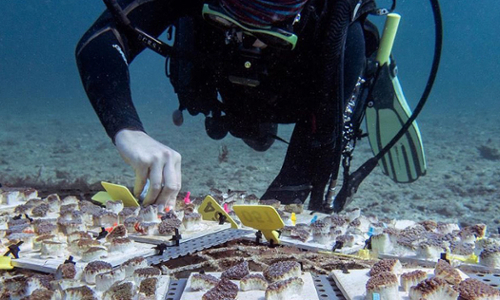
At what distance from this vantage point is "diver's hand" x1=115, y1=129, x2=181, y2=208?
2.11 m

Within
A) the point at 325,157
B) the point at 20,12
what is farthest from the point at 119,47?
the point at 20,12

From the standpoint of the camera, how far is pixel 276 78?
3.44 metres

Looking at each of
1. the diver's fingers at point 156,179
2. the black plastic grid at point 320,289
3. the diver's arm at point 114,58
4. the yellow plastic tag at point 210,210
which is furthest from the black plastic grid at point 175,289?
the diver's arm at point 114,58

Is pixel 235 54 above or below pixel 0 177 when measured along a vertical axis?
above

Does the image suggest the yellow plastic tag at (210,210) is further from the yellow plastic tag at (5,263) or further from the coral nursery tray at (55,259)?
the yellow plastic tag at (5,263)

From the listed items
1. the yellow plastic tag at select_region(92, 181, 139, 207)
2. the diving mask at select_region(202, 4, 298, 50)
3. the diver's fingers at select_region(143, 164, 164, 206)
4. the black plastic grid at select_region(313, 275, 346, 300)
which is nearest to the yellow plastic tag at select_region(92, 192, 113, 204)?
the yellow plastic tag at select_region(92, 181, 139, 207)

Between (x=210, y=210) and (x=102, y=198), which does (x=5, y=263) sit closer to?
(x=210, y=210)

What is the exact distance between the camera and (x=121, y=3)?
3018 millimetres

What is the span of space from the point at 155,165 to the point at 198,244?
1.65 feet

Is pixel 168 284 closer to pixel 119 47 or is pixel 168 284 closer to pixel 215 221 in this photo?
pixel 215 221

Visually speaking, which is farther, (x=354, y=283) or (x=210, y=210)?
(x=210, y=210)

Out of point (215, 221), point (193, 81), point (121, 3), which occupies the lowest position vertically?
point (215, 221)

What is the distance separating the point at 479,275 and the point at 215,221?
143 cm

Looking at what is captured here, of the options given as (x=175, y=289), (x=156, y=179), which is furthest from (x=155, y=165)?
(x=175, y=289)
